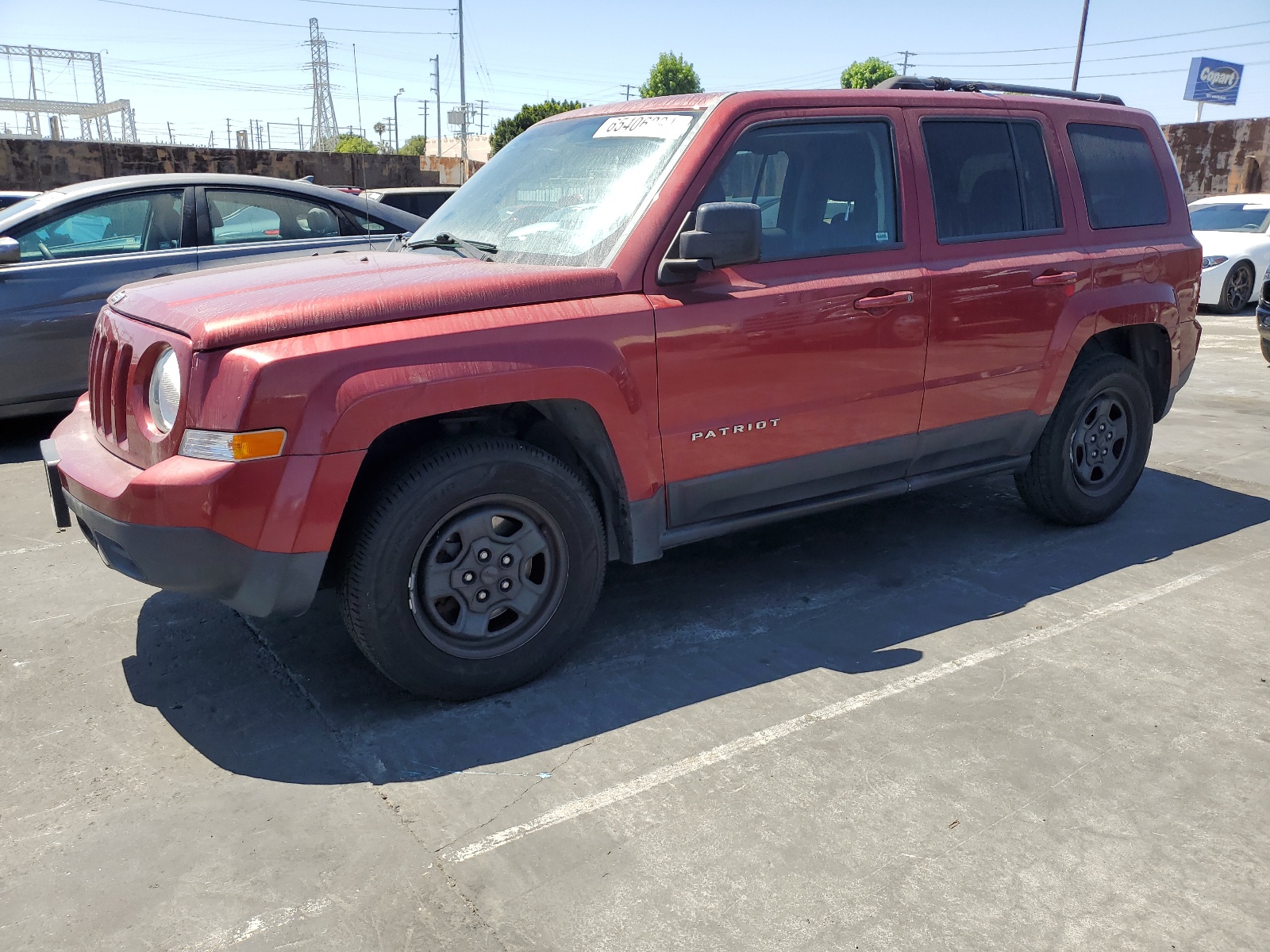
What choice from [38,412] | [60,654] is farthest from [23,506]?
[60,654]

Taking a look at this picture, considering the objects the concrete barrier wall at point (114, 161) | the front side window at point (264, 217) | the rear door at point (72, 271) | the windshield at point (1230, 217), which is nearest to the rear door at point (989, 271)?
the front side window at point (264, 217)

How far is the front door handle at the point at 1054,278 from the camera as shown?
4.41 metres

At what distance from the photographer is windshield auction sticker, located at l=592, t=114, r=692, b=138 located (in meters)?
3.69

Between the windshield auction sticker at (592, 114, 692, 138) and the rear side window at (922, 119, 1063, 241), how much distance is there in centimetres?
112

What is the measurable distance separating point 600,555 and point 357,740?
3.23 feet

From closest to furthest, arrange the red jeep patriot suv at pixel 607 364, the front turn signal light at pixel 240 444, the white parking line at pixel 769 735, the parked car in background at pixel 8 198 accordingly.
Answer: the white parking line at pixel 769 735
the front turn signal light at pixel 240 444
the red jeep patriot suv at pixel 607 364
the parked car in background at pixel 8 198

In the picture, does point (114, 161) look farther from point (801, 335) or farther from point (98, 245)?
point (801, 335)

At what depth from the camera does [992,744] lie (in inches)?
121

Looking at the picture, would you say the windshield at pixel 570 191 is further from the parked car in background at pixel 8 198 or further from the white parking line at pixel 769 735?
the parked car in background at pixel 8 198

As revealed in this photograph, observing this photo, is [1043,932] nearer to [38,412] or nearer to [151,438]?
[151,438]

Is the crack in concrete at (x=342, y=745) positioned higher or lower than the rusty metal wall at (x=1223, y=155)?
lower

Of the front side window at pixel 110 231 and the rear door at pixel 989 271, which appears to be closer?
the rear door at pixel 989 271

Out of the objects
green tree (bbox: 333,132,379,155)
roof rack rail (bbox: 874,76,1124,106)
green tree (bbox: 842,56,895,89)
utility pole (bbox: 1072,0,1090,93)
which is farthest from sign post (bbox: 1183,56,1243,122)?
roof rack rail (bbox: 874,76,1124,106)

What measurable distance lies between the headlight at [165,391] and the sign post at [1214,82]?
86753 millimetres
